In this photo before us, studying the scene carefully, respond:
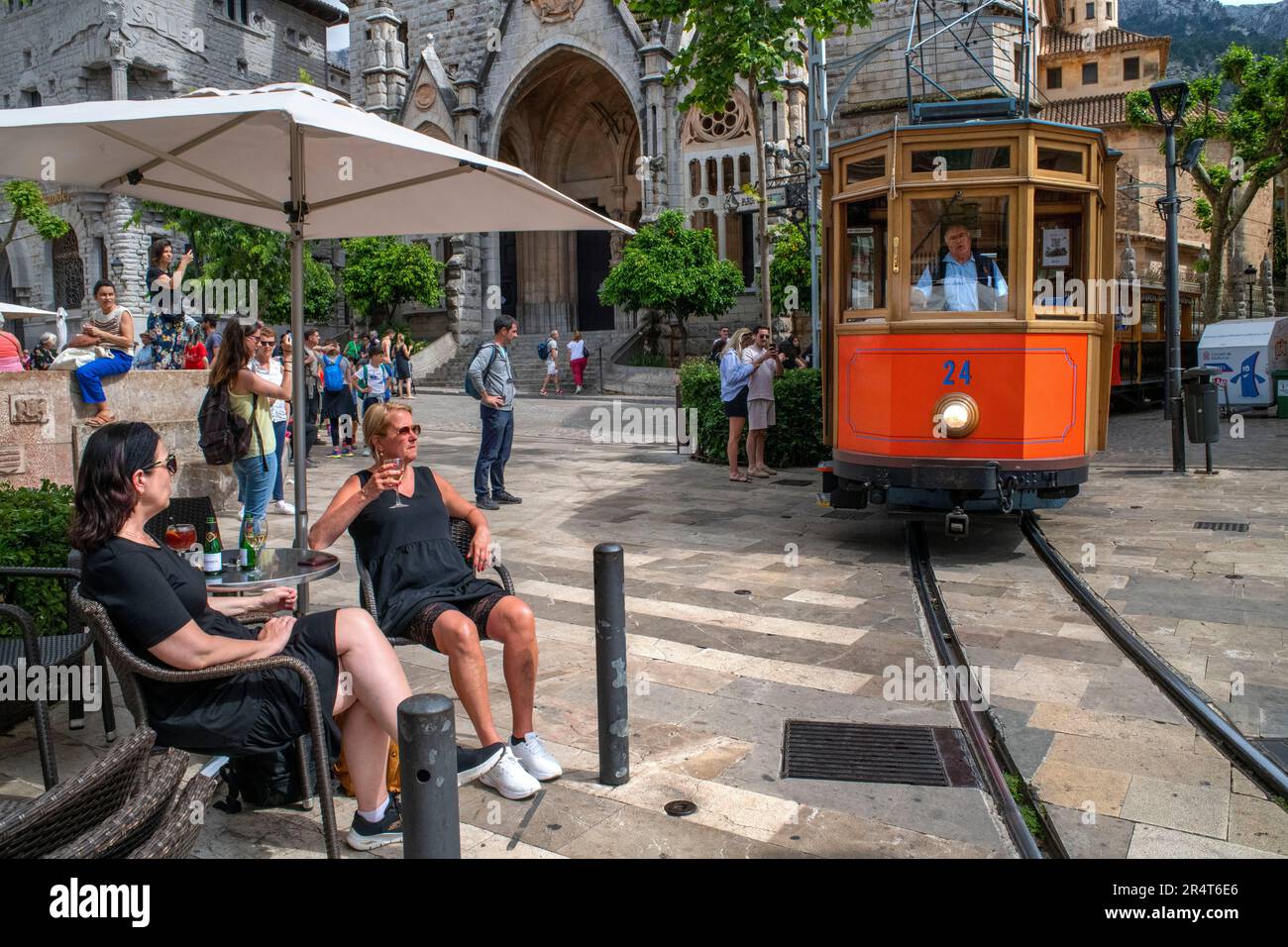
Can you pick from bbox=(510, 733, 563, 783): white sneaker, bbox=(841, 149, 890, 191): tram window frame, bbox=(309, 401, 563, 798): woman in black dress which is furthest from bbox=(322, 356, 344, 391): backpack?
bbox=(510, 733, 563, 783): white sneaker

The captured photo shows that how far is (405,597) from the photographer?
435 centimetres

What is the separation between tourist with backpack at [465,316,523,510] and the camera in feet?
34.3

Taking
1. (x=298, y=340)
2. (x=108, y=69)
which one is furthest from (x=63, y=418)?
(x=108, y=69)

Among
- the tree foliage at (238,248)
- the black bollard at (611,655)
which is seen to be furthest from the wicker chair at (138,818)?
the tree foliage at (238,248)

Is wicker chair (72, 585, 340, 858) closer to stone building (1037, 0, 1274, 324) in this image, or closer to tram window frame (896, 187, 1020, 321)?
tram window frame (896, 187, 1020, 321)

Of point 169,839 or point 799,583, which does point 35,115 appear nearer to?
point 169,839

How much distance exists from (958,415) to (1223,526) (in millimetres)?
3294

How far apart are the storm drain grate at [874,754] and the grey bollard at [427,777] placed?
212cm

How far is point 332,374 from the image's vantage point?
15.2 metres

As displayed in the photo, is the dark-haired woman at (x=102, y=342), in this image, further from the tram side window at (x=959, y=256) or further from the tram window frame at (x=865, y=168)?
the tram side window at (x=959, y=256)

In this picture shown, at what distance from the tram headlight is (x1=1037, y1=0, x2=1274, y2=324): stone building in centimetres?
3132

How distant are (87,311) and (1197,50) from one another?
126m

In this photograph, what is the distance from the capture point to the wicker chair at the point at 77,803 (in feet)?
6.70

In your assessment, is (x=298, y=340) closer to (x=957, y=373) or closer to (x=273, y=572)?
(x=273, y=572)
